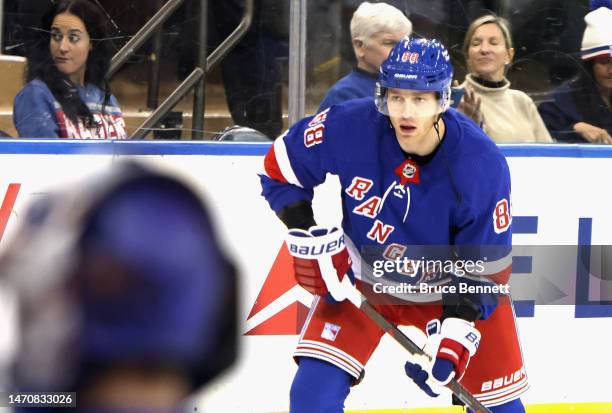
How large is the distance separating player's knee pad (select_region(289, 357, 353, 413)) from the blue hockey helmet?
23.9 inches

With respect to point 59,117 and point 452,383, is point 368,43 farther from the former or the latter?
point 452,383

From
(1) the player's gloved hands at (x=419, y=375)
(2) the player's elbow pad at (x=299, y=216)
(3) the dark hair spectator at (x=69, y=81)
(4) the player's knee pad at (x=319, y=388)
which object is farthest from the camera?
(3) the dark hair spectator at (x=69, y=81)

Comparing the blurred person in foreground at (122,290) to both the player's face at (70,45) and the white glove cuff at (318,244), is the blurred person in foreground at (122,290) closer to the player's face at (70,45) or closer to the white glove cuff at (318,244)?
the white glove cuff at (318,244)

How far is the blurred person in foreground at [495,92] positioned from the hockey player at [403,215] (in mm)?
564

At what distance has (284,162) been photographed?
9.21 feet

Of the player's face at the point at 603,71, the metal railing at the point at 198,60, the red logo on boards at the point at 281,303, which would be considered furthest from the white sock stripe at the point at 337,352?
the player's face at the point at 603,71

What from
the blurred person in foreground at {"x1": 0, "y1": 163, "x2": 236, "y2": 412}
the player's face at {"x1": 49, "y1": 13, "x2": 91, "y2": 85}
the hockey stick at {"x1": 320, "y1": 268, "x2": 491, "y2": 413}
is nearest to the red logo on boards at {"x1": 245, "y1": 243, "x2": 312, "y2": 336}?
the hockey stick at {"x1": 320, "y1": 268, "x2": 491, "y2": 413}

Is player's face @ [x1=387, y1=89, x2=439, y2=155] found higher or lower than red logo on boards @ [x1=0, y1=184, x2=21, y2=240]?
higher

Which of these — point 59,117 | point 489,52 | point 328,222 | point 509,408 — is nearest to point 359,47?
point 489,52

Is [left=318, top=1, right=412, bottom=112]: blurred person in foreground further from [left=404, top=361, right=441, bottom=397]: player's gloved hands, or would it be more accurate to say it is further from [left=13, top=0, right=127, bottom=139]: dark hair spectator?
[left=404, top=361, right=441, bottom=397]: player's gloved hands

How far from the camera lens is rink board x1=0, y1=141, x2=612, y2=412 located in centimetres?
318

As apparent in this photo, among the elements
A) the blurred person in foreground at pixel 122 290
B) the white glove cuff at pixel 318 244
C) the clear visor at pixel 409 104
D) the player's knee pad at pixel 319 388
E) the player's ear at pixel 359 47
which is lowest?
the player's knee pad at pixel 319 388

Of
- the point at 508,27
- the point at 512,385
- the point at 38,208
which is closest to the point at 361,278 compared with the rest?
the point at 512,385

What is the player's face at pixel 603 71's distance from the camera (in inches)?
138
